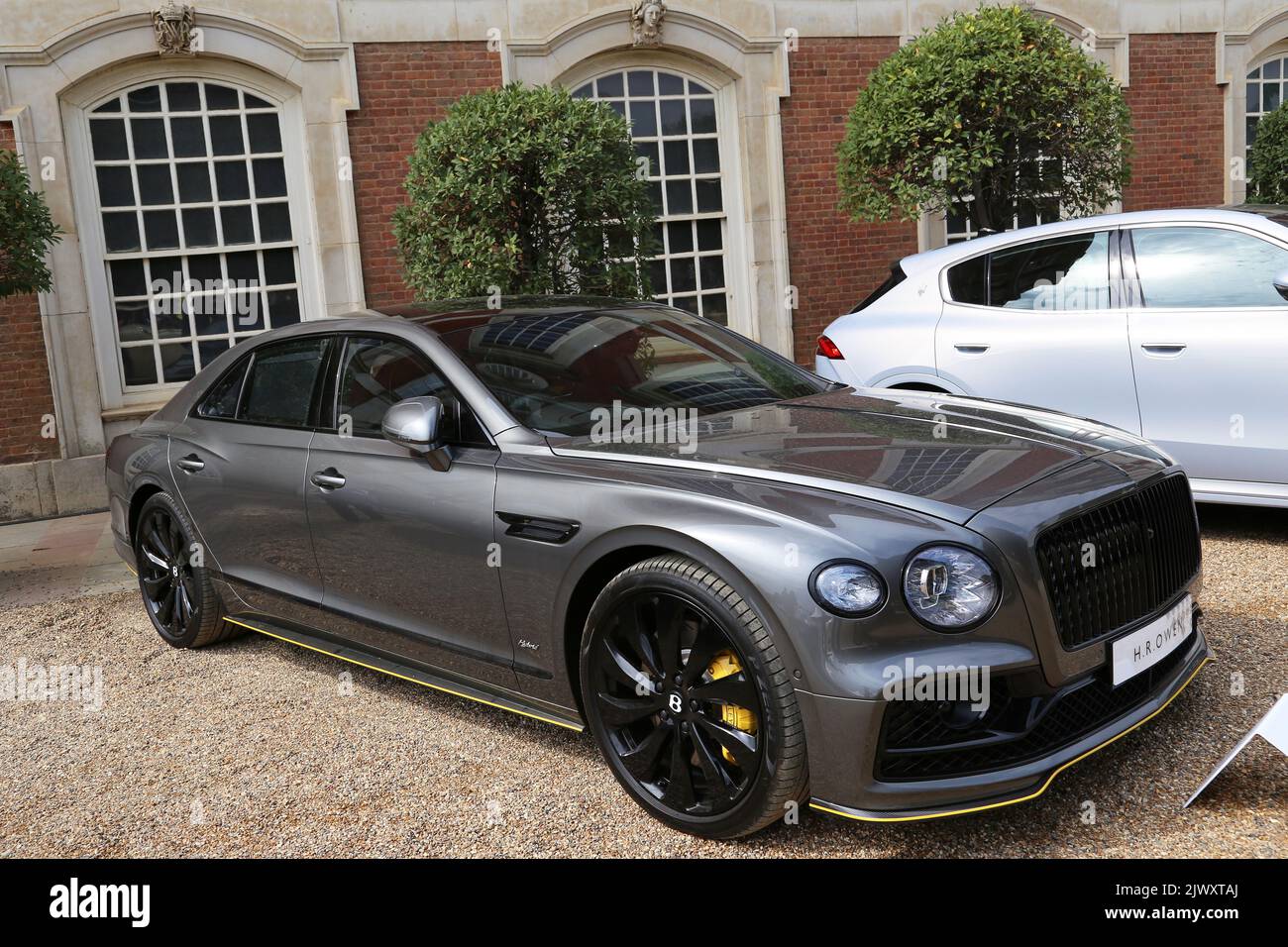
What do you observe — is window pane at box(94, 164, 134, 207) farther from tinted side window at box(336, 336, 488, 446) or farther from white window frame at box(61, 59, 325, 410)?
tinted side window at box(336, 336, 488, 446)

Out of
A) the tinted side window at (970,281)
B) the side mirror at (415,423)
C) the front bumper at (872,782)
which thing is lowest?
the front bumper at (872,782)

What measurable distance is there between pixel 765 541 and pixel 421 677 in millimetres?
1664

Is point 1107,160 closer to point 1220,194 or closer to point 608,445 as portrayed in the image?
point 1220,194

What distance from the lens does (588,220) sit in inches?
319

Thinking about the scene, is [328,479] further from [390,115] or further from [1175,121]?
[1175,121]

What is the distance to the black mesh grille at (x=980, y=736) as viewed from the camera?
2951 millimetres

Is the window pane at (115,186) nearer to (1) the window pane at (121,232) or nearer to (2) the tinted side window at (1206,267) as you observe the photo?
(1) the window pane at (121,232)

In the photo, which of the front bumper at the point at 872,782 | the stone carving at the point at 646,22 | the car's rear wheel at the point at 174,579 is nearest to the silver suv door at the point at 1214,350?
the front bumper at the point at 872,782

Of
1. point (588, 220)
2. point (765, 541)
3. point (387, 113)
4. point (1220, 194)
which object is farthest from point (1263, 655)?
point (1220, 194)

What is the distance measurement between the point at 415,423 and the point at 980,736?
6.50 ft

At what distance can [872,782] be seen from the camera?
9.67 ft

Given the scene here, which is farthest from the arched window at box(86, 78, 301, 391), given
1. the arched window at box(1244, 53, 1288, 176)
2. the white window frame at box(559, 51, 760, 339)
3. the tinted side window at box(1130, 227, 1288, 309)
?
the arched window at box(1244, 53, 1288, 176)

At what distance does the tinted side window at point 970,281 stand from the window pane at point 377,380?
11.9 ft

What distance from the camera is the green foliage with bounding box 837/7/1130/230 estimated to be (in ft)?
32.0
